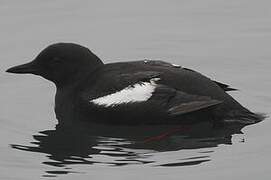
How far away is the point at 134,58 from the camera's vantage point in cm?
1395

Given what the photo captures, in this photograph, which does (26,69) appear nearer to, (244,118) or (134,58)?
(134,58)

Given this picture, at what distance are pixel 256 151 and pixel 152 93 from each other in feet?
4.02

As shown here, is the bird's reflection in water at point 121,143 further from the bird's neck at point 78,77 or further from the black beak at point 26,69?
the black beak at point 26,69

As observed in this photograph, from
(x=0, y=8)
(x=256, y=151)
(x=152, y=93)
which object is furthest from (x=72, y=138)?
(x=0, y=8)

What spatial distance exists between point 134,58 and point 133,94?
2.71 metres

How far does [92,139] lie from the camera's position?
11.4 meters

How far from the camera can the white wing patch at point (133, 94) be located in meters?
11.3

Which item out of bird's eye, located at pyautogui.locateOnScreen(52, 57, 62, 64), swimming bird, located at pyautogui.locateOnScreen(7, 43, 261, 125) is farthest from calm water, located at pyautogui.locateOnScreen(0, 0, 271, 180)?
bird's eye, located at pyautogui.locateOnScreen(52, 57, 62, 64)

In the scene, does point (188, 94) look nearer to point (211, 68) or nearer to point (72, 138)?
point (72, 138)

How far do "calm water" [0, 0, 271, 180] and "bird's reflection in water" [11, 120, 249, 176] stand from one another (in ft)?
0.03

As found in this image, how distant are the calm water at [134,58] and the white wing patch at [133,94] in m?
0.37

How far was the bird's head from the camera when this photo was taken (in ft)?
39.5

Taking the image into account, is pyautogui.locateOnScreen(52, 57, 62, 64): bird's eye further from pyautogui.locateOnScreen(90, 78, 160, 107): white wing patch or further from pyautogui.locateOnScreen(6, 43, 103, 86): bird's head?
pyautogui.locateOnScreen(90, 78, 160, 107): white wing patch

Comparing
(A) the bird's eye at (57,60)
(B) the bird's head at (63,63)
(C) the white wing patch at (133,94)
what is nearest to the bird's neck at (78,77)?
(B) the bird's head at (63,63)
